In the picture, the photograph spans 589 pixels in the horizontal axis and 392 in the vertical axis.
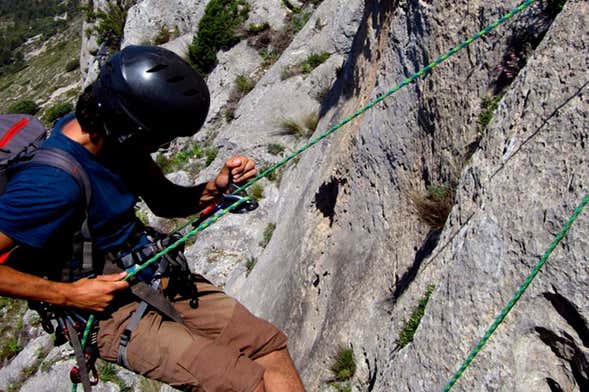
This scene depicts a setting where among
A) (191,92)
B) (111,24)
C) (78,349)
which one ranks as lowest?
(111,24)

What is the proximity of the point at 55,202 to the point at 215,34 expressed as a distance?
49.4ft

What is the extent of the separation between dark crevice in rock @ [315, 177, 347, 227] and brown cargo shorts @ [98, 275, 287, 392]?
2123 millimetres

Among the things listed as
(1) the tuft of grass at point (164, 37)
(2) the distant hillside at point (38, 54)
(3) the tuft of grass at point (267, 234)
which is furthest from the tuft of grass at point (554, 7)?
(2) the distant hillside at point (38, 54)

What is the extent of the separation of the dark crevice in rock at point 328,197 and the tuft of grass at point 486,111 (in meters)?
1.95

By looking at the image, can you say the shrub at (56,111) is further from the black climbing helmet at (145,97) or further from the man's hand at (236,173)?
the black climbing helmet at (145,97)

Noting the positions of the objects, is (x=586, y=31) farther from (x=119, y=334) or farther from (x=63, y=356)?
(x=63, y=356)

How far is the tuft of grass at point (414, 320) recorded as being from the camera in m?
3.60

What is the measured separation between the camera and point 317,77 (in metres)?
12.1

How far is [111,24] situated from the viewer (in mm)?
22828

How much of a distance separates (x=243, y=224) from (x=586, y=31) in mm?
8834

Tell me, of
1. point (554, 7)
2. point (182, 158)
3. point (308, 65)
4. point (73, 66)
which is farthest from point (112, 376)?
point (73, 66)

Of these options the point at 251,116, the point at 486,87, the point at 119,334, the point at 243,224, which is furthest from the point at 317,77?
the point at 119,334

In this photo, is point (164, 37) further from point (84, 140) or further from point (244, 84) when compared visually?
point (84, 140)

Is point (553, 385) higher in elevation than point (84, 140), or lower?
lower
